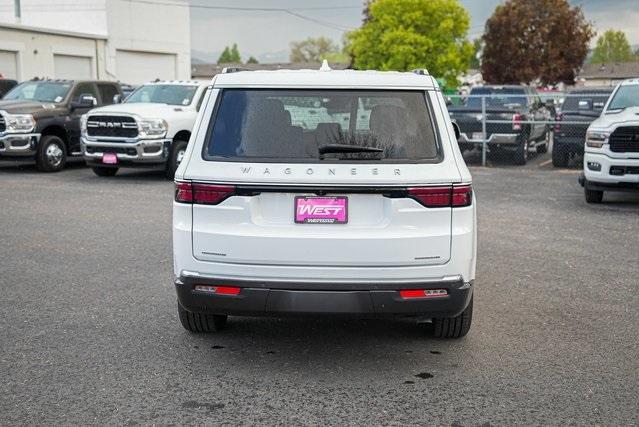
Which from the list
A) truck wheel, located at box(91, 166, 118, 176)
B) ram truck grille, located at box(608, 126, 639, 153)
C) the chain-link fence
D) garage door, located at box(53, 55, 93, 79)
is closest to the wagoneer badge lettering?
ram truck grille, located at box(608, 126, 639, 153)

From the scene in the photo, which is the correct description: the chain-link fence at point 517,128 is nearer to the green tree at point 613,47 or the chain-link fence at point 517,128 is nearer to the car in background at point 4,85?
the car in background at point 4,85

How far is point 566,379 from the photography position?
4.82 metres

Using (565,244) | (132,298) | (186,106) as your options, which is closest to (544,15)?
(186,106)

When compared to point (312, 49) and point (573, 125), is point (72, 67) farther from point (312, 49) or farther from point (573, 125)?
point (312, 49)

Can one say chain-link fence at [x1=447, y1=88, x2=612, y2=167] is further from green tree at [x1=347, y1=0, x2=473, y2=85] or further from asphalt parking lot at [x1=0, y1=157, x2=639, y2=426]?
green tree at [x1=347, y1=0, x2=473, y2=85]

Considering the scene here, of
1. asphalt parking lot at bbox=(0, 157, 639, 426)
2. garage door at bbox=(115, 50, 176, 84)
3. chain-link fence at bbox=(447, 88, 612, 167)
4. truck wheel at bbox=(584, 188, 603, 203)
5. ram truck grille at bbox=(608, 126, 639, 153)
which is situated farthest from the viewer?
garage door at bbox=(115, 50, 176, 84)

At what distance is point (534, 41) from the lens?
62125mm

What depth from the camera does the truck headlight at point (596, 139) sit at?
39.5 feet

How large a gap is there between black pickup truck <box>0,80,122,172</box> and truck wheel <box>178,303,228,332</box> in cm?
1238

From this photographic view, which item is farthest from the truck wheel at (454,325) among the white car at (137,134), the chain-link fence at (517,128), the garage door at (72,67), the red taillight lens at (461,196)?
the garage door at (72,67)

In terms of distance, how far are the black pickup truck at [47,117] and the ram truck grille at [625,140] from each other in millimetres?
11154

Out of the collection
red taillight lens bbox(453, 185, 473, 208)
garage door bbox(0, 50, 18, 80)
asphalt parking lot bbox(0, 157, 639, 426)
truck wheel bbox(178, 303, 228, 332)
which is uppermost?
garage door bbox(0, 50, 18, 80)

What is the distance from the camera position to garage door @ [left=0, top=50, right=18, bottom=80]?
38000mm

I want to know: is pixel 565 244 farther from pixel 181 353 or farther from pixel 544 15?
pixel 544 15
